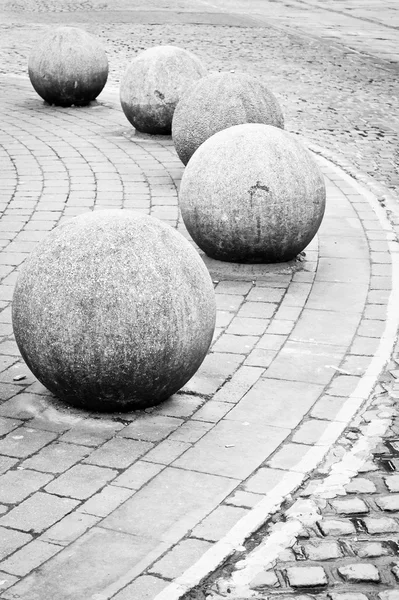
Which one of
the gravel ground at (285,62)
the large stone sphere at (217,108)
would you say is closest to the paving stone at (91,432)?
the large stone sphere at (217,108)

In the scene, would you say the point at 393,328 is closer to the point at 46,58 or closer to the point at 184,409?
the point at 184,409

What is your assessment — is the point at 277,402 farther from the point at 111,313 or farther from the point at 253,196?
the point at 253,196

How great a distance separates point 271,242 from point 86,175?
381cm

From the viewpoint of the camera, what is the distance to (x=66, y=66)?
1523 centimetres

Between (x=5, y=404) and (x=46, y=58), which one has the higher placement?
(x=46, y=58)

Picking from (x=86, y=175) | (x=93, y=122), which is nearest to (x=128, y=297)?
(x=86, y=175)

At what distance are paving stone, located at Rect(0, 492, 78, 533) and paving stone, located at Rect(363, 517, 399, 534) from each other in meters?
1.49

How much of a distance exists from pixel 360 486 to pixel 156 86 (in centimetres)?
923

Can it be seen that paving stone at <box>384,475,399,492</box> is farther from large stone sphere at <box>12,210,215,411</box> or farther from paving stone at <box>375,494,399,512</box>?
large stone sphere at <box>12,210,215,411</box>

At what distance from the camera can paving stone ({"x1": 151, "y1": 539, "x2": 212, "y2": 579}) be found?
4520 millimetres

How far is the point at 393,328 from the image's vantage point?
7.47 m

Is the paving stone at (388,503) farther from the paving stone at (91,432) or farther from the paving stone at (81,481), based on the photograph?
the paving stone at (91,432)

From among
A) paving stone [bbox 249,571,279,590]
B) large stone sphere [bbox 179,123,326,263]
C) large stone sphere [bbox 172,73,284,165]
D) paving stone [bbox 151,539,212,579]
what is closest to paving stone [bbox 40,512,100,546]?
paving stone [bbox 151,539,212,579]

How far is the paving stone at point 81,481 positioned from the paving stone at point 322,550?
1.16m
